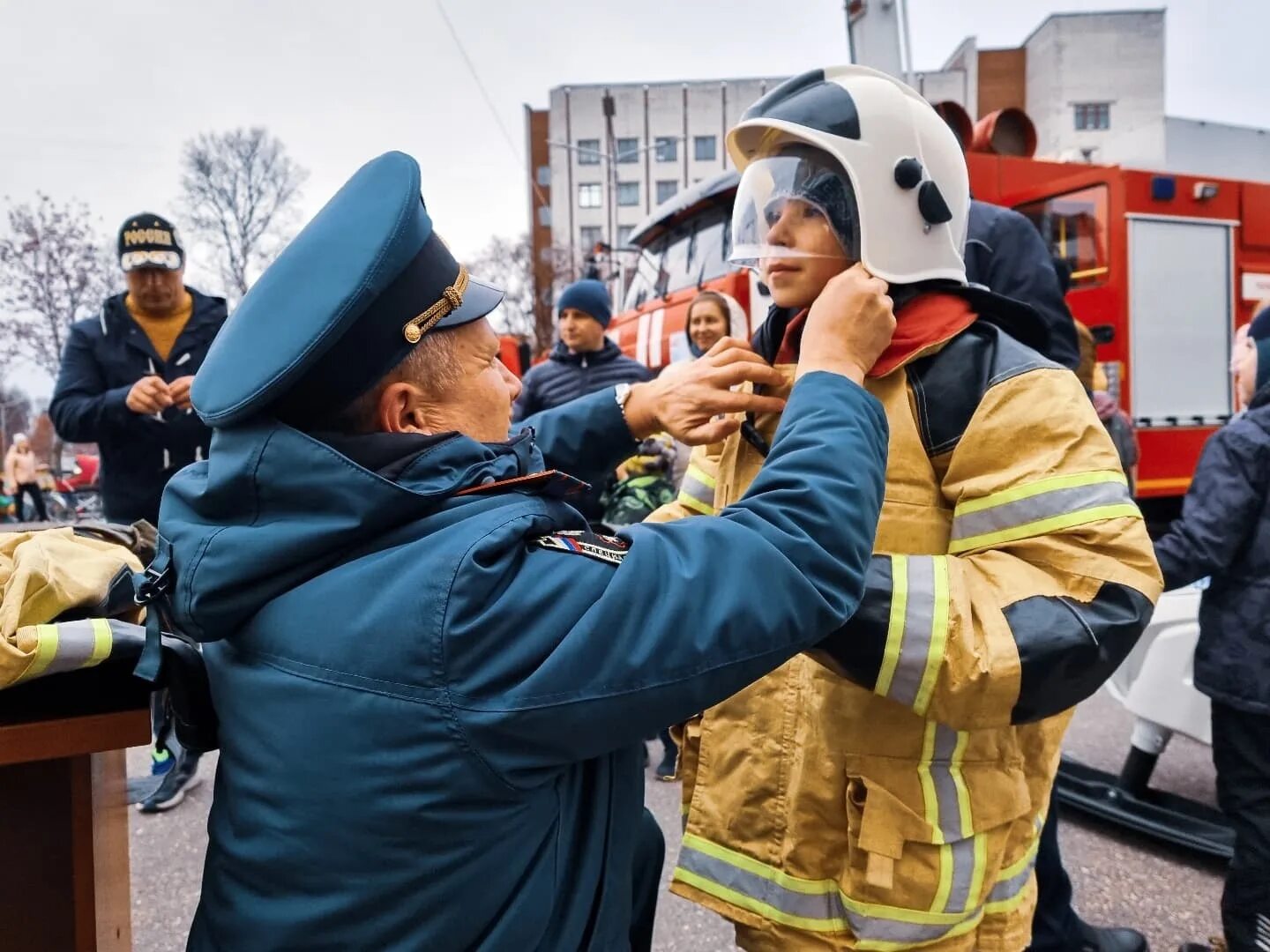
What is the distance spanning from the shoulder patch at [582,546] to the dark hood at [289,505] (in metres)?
0.09

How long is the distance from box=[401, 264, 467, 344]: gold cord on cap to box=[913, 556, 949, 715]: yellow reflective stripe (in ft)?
2.22

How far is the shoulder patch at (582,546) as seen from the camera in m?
0.96

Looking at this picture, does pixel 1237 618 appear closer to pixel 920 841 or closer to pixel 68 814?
pixel 920 841

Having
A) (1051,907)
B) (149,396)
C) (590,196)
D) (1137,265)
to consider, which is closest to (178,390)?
(149,396)

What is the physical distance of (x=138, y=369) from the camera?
3.32 metres

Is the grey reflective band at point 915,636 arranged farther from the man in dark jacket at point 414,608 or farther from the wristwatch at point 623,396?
the wristwatch at point 623,396

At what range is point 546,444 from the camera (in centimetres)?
167

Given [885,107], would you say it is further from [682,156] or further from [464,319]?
[682,156]

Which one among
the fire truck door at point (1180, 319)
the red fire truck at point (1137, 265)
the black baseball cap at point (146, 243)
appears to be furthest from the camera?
the fire truck door at point (1180, 319)

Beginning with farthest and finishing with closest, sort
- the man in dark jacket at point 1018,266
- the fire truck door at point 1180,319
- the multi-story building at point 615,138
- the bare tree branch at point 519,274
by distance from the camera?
the multi-story building at point 615,138 → the bare tree branch at point 519,274 → the fire truck door at point 1180,319 → the man in dark jacket at point 1018,266

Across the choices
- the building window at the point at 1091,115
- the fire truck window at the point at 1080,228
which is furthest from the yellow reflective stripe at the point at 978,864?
the building window at the point at 1091,115

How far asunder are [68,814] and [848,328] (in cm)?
137

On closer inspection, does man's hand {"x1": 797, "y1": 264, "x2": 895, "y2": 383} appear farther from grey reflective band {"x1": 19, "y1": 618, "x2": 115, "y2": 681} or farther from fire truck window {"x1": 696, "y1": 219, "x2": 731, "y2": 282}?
fire truck window {"x1": 696, "y1": 219, "x2": 731, "y2": 282}

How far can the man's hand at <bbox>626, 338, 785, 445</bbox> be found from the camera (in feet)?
4.63
